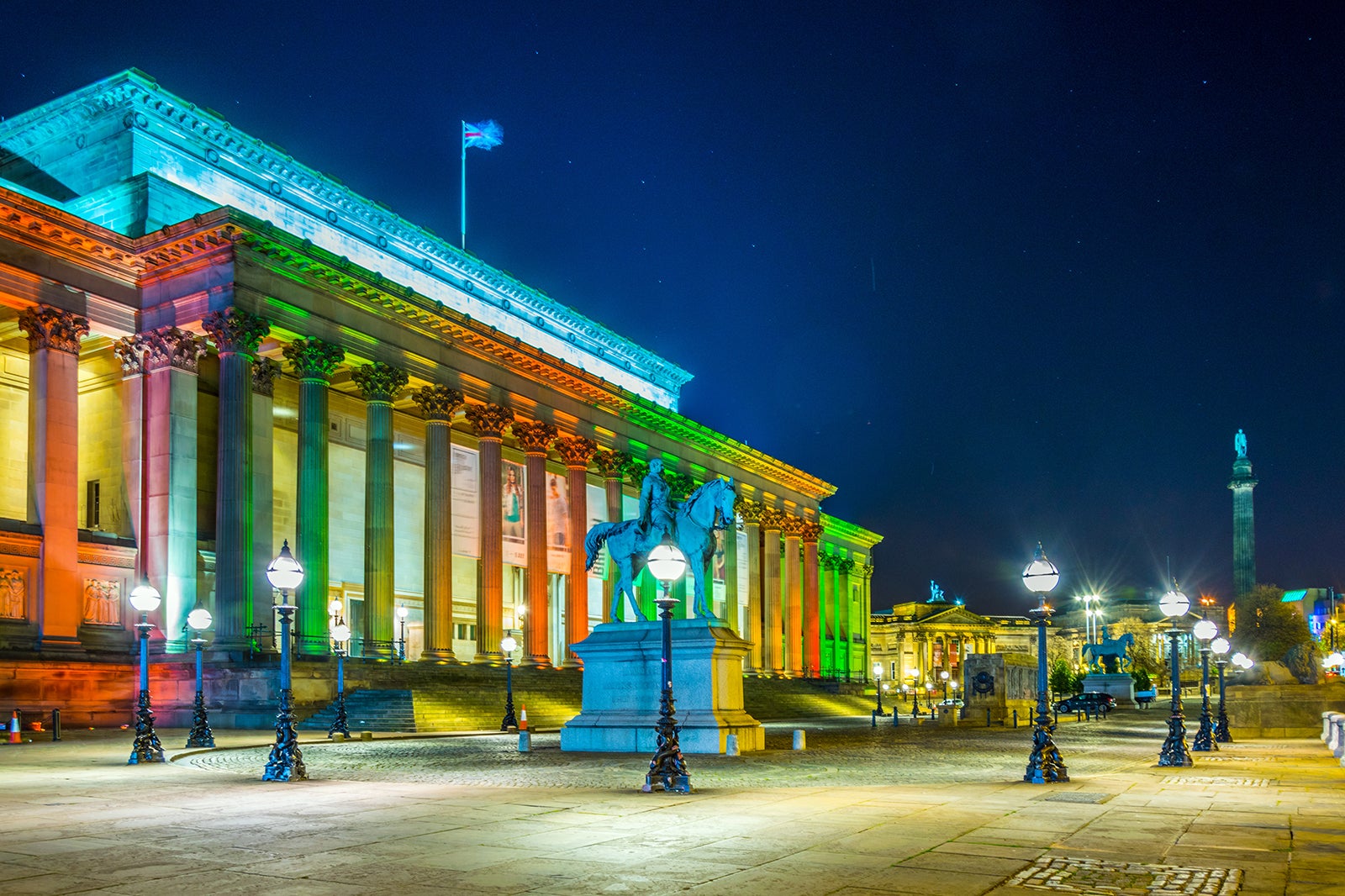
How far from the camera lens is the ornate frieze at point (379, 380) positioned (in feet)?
157

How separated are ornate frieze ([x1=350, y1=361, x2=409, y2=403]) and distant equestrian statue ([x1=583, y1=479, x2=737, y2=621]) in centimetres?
1946

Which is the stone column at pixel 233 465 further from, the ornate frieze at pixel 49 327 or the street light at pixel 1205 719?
the street light at pixel 1205 719

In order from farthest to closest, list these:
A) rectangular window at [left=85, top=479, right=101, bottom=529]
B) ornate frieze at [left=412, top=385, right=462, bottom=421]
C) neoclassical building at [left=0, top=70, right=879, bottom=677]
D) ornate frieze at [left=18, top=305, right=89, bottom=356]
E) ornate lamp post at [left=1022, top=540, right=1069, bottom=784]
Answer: ornate frieze at [left=412, top=385, right=462, bottom=421]
rectangular window at [left=85, top=479, right=101, bottom=529]
neoclassical building at [left=0, top=70, right=879, bottom=677]
ornate frieze at [left=18, top=305, right=89, bottom=356]
ornate lamp post at [left=1022, top=540, right=1069, bottom=784]

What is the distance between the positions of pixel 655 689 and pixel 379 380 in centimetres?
2470

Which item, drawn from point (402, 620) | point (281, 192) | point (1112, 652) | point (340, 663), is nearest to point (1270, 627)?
point (340, 663)

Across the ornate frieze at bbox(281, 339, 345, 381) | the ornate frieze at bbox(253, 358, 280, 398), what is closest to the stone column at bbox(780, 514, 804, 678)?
the ornate frieze at bbox(281, 339, 345, 381)

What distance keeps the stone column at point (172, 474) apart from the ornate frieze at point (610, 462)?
26806 mm

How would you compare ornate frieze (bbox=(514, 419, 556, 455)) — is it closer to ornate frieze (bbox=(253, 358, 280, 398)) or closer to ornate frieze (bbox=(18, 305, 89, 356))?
ornate frieze (bbox=(253, 358, 280, 398))

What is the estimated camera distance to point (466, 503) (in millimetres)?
59438

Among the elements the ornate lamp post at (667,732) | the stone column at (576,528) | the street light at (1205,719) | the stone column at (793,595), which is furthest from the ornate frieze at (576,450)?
the ornate lamp post at (667,732)

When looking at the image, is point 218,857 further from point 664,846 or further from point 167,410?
point 167,410

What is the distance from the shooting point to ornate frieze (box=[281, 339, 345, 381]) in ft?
146

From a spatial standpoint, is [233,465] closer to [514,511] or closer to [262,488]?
[262,488]

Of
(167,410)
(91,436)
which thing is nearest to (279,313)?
(167,410)
